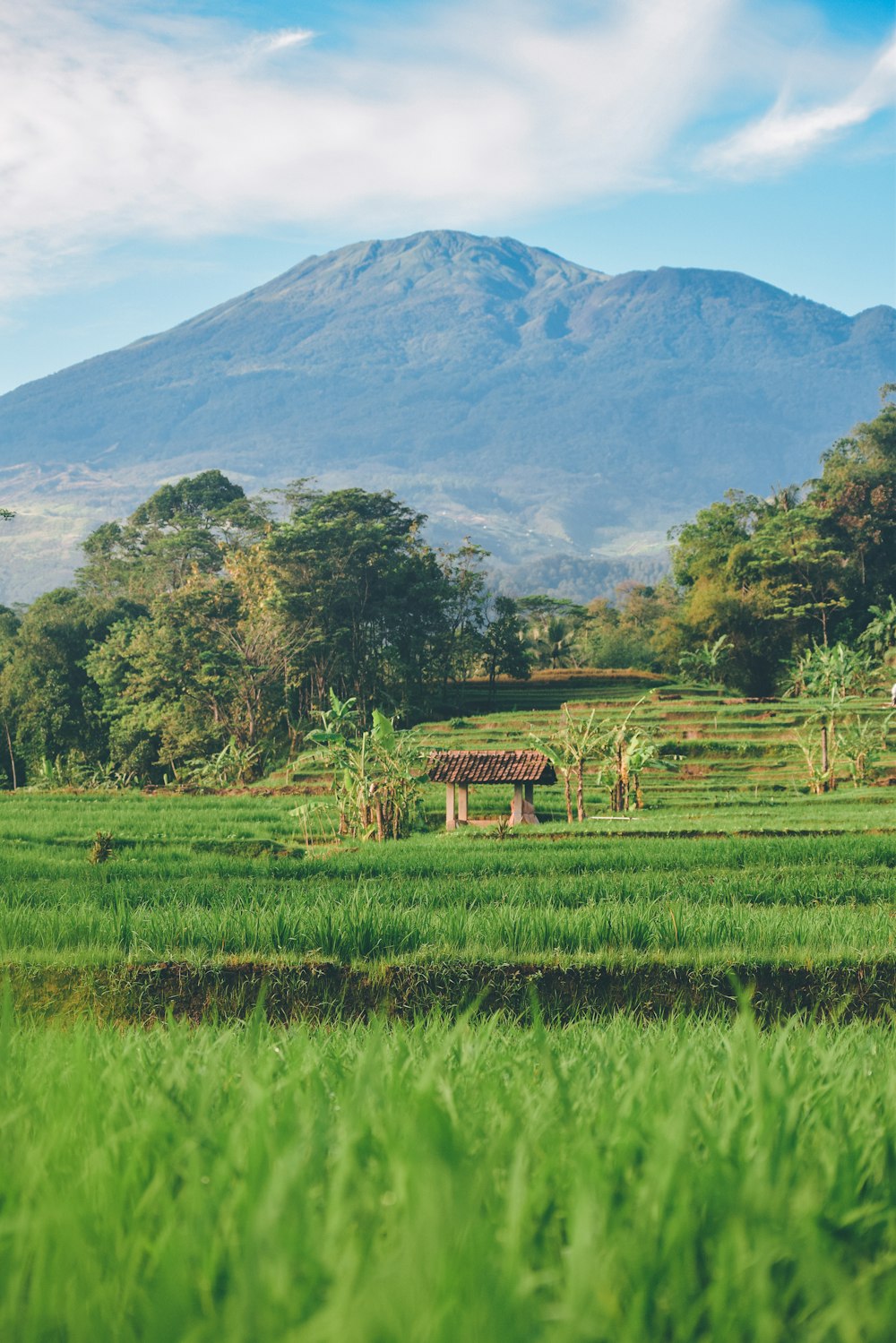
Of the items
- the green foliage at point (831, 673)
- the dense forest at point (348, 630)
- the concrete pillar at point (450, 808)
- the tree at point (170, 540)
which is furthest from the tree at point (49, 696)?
the green foliage at point (831, 673)

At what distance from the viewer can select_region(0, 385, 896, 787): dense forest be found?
3434 cm

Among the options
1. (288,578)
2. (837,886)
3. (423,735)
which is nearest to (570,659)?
(288,578)

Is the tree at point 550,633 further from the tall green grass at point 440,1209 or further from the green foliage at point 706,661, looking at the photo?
the tall green grass at point 440,1209

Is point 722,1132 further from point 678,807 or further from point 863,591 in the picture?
point 863,591

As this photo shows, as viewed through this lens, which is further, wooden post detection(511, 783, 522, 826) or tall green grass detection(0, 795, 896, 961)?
wooden post detection(511, 783, 522, 826)

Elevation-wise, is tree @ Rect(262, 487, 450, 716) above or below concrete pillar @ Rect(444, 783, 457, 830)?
above

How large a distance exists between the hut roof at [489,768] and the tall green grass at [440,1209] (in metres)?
15.4

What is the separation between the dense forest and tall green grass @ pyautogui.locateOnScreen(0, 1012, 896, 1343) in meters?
27.1

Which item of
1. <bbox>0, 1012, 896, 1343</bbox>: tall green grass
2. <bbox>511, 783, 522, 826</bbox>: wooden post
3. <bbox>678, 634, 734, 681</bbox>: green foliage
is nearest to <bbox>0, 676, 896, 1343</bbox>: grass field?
<bbox>0, 1012, 896, 1343</bbox>: tall green grass

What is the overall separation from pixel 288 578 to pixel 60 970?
3428 cm

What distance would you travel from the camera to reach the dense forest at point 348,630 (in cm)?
3434

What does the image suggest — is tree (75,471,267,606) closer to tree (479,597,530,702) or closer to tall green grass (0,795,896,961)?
tree (479,597,530,702)

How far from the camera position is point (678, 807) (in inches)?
829

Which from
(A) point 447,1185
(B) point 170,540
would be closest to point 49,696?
(B) point 170,540
